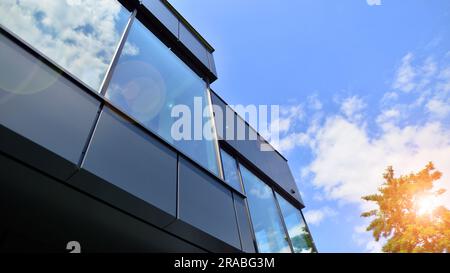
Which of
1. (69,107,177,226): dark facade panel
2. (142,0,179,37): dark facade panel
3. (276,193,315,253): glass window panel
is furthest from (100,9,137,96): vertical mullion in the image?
(276,193,315,253): glass window panel

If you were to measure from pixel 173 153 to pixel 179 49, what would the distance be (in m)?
4.58

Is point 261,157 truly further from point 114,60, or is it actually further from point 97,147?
point 97,147

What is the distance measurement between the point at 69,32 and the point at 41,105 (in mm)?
1868

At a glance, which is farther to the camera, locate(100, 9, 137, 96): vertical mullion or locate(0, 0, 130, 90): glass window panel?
locate(100, 9, 137, 96): vertical mullion

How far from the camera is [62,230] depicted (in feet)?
10.7

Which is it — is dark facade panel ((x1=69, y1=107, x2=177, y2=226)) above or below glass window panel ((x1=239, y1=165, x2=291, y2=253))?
below

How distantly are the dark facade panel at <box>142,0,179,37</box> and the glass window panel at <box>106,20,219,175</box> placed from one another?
82cm

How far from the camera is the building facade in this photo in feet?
9.39

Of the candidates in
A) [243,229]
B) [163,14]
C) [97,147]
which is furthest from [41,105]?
[163,14]

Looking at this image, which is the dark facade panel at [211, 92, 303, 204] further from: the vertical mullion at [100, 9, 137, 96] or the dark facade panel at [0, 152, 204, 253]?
the dark facade panel at [0, 152, 204, 253]

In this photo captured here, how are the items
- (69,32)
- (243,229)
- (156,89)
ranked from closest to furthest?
1. (69,32)
2. (243,229)
3. (156,89)

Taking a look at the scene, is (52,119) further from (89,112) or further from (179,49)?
(179,49)

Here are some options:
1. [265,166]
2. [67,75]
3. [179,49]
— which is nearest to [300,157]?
[265,166]

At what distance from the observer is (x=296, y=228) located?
385 inches
